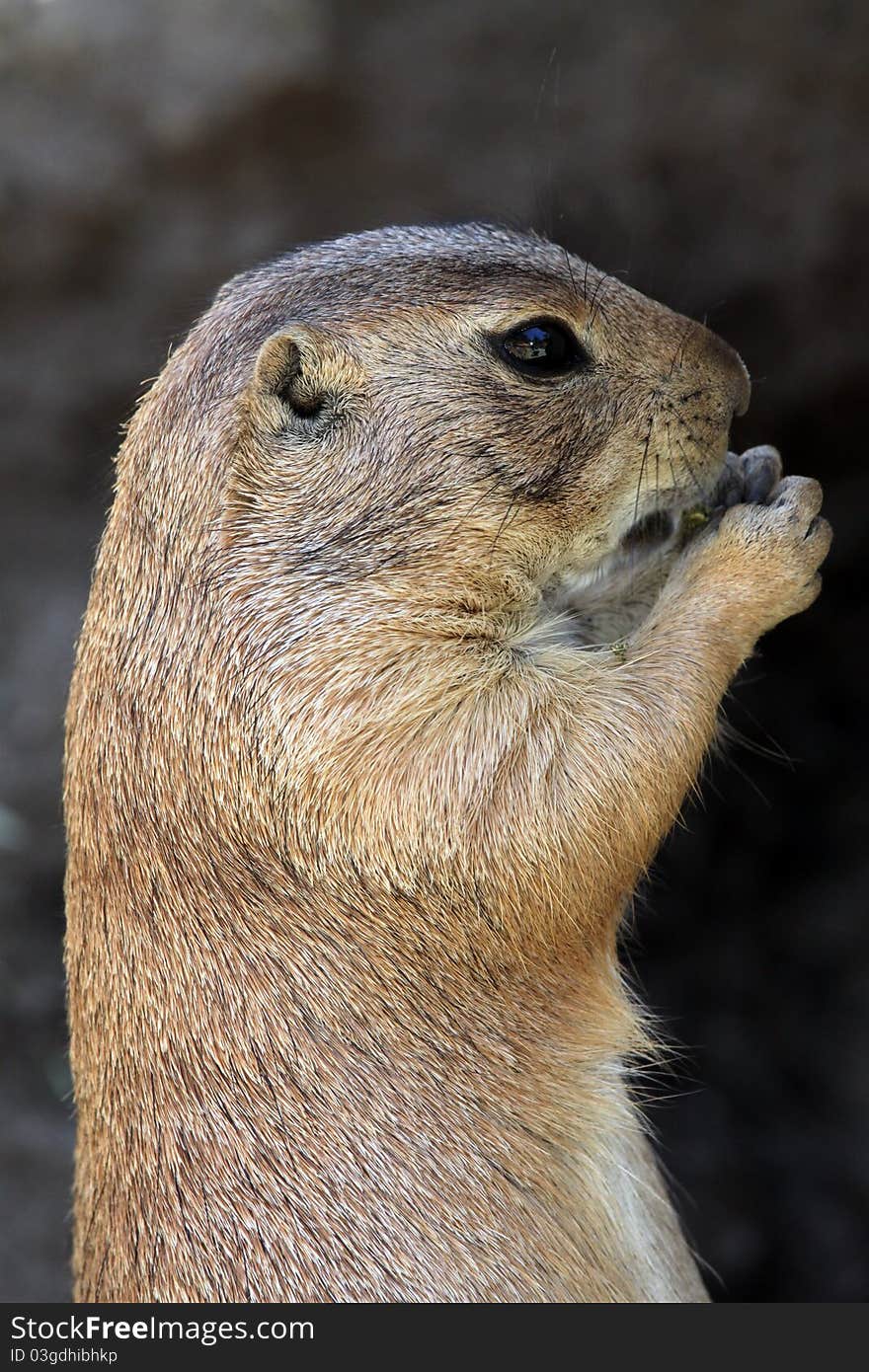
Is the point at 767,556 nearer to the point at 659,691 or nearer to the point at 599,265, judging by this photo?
the point at 659,691

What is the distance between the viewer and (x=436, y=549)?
104 inches

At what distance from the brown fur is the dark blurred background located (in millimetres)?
1854

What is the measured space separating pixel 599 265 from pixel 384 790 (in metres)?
2.77

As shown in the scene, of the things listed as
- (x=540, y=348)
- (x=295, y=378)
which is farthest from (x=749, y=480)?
(x=295, y=378)

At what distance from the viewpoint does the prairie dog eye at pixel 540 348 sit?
274 centimetres

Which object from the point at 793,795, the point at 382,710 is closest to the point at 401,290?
the point at 382,710

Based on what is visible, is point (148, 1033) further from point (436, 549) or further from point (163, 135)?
point (163, 135)

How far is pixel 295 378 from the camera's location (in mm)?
2707

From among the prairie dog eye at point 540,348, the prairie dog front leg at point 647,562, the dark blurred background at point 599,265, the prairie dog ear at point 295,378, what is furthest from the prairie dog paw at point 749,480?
the dark blurred background at point 599,265

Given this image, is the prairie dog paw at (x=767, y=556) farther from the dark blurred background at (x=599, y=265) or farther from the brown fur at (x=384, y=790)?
the dark blurred background at (x=599, y=265)

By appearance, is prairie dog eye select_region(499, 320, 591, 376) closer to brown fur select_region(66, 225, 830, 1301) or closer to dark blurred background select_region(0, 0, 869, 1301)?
brown fur select_region(66, 225, 830, 1301)

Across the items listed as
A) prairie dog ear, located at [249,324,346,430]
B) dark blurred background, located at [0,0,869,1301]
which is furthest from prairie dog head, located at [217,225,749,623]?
dark blurred background, located at [0,0,869,1301]

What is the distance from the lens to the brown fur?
100 inches

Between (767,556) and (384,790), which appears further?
(767,556)
